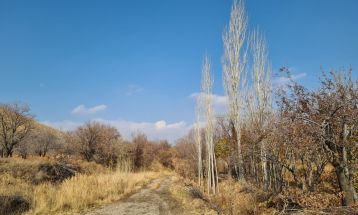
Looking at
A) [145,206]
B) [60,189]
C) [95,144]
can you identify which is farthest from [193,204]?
[95,144]

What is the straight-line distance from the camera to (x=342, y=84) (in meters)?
6.77

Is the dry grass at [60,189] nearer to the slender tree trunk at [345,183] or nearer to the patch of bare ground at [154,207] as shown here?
the patch of bare ground at [154,207]

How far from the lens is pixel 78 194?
10.8 metres

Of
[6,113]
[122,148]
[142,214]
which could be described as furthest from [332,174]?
[6,113]

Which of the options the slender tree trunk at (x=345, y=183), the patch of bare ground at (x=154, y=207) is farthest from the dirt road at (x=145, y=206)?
the slender tree trunk at (x=345, y=183)

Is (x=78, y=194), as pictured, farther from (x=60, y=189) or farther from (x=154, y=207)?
(x=154, y=207)

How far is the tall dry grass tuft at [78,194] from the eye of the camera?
9625mm

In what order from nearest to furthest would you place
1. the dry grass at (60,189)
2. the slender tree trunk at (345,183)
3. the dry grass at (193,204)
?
1. the slender tree trunk at (345,183)
2. the dry grass at (193,204)
3. the dry grass at (60,189)

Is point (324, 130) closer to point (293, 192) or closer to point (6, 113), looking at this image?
point (293, 192)

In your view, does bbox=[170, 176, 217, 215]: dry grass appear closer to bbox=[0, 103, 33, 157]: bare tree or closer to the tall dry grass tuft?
the tall dry grass tuft

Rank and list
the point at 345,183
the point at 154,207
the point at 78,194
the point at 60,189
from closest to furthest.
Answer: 1. the point at 345,183
2. the point at 154,207
3. the point at 78,194
4. the point at 60,189

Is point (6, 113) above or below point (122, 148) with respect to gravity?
above

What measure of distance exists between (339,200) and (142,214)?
5608 mm

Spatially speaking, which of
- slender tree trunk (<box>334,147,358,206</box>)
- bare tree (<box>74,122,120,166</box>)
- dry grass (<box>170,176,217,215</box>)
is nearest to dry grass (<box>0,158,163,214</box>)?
dry grass (<box>170,176,217,215</box>)
